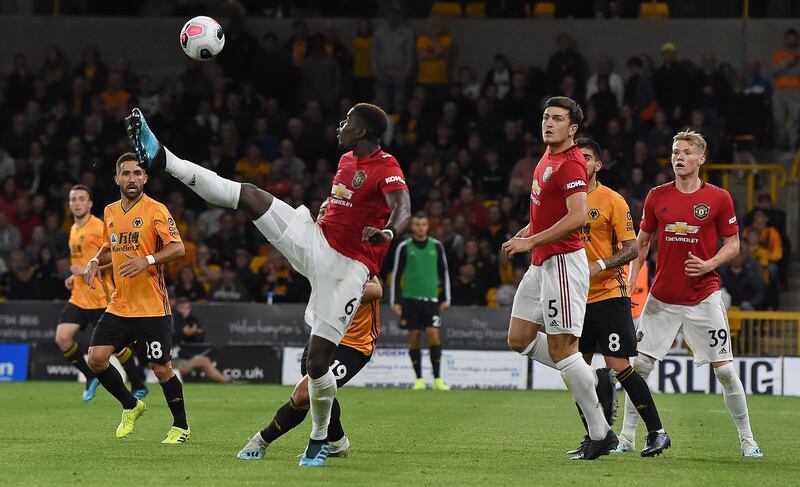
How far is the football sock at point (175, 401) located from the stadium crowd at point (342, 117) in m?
11.1

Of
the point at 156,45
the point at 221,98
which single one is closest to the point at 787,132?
the point at 221,98

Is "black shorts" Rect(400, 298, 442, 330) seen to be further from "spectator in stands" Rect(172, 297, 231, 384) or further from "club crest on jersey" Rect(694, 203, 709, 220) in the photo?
"club crest on jersey" Rect(694, 203, 709, 220)

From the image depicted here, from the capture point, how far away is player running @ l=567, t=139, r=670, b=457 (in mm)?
10445

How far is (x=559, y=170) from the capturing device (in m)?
9.62

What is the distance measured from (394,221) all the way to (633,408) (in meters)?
3.09

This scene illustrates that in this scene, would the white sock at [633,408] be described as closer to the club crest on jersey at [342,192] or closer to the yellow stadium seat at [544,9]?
the club crest on jersey at [342,192]

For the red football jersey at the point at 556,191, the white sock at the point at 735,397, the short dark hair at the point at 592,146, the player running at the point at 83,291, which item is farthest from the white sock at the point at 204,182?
the player running at the point at 83,291

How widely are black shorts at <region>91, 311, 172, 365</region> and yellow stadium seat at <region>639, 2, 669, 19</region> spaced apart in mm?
19155

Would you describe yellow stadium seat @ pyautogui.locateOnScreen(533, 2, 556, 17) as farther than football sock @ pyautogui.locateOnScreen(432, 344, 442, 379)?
Yes

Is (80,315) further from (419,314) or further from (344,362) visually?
(344,362)

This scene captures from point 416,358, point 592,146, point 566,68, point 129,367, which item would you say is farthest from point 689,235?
point 566,68

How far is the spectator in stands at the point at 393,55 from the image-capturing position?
27.0 meters

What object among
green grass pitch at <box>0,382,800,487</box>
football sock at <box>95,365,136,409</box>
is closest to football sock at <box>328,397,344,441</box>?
green grass pitch at <box>0,382,800,487</box>

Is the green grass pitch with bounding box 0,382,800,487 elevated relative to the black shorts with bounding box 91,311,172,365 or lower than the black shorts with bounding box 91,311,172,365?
lower
